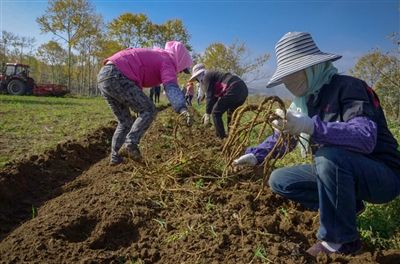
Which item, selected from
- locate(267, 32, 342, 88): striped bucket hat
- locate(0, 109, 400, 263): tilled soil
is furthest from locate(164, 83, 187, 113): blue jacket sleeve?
locate(267, 32, 342, 88): striped bucket hat

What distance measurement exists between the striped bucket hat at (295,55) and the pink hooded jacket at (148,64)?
63.6 inches

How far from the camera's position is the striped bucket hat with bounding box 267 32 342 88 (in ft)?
7.14

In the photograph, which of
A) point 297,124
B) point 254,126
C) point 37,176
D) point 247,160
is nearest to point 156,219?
point 247,160

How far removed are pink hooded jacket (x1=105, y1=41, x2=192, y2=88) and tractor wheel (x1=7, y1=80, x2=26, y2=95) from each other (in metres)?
22.2

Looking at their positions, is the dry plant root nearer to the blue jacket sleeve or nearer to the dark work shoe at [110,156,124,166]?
the blue jacket sleeve

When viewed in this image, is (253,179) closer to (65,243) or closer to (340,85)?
(340,85)

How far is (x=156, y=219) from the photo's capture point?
8.29 ft

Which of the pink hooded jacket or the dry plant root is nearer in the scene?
the dry plant root

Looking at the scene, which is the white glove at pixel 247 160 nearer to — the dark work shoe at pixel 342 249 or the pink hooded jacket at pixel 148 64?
the dark work shoe at pixel 342 249

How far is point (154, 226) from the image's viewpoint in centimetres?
247

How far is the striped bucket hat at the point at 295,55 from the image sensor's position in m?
2.18

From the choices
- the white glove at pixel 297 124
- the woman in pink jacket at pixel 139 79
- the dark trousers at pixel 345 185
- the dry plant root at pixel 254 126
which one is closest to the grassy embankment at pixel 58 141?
the dark trousers at pixel 345 185

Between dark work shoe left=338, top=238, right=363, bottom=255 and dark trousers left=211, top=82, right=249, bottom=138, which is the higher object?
dark trousers left=211, top=82, right=249, bottom=138

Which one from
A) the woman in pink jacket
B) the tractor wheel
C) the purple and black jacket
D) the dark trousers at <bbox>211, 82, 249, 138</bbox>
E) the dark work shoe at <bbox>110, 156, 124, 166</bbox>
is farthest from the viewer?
the tractor wheel
